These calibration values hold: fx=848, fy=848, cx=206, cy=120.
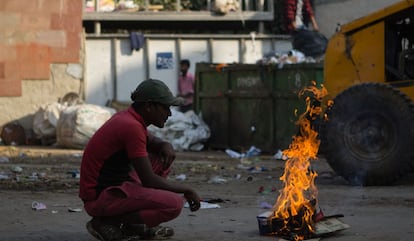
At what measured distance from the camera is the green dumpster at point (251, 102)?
14.4 metres

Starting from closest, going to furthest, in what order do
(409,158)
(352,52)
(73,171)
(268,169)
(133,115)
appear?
(133,115)
(409,158)
(352,52)
(73,171)
(268,169)

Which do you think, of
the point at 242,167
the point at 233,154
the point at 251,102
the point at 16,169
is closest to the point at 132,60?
the point at 251,102

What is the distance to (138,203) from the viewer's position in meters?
5.61

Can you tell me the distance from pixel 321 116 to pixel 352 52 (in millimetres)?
885

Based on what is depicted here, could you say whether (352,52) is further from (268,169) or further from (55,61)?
(55,61)

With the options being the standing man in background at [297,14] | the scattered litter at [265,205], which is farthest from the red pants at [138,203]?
the standing man in background at [297,14]

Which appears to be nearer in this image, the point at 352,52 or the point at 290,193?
the point at 290,193

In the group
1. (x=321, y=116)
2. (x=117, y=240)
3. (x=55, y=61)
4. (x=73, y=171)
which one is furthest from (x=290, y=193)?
(x=55, y=61)

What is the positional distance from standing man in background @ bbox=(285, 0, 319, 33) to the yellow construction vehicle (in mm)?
8307

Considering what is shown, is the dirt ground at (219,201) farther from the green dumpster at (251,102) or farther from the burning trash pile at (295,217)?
the green dumpster at (251,102)

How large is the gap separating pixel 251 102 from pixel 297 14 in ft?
15.4

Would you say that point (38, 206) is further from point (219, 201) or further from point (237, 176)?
point (237, 176)

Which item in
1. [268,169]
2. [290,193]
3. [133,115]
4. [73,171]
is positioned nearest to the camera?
[133,115]

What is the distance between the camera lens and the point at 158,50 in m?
18.5
